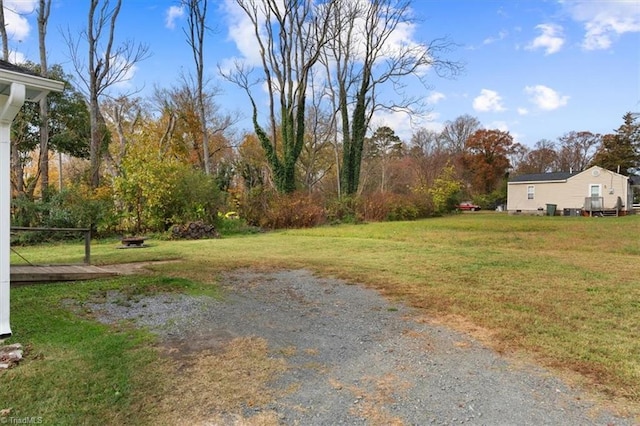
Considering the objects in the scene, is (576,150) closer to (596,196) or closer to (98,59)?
(596,196)

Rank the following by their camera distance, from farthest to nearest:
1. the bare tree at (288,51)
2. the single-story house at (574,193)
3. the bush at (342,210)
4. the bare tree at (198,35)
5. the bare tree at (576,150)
→ the bare tree at (576,150)
the single-story house at (574,193)
the bare tree at (288,51)
the bare tree at (198,35)
the bush at (342,210)

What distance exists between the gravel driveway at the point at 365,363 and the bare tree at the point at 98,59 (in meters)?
12.5

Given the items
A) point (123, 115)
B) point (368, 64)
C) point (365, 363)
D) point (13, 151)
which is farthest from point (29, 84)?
point (123, 115)

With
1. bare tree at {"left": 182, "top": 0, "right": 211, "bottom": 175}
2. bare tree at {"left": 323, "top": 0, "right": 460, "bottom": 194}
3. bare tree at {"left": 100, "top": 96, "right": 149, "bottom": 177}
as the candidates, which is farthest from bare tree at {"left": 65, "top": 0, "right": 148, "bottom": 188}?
bare tree at {"left": 323, "top": 0, "right": 460, "bottom": 194}

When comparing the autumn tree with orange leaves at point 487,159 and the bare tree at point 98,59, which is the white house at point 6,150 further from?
the autumn tree with orange leaves at point 487,159

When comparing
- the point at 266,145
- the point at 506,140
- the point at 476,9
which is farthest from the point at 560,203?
the point at 266,145

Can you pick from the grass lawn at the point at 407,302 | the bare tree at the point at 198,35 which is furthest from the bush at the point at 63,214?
the bare tree at the point at 198,35

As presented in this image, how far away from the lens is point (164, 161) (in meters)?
13.0

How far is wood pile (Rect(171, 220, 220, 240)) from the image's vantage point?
12.2m

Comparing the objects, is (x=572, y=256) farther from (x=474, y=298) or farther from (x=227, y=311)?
(x=227, y=311)

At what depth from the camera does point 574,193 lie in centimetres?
2680

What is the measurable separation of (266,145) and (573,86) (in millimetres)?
13212

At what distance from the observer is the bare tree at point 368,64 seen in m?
22.0

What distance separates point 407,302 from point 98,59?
1607 centimetres
